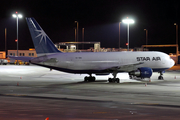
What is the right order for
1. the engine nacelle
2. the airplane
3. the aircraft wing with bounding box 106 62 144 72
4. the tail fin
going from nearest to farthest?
the engine nacelle < the airplane < the aircraft wing with bounding box 106 62 144 72 < the tail fin

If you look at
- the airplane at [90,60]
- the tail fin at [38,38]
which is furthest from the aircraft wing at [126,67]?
the tail fin at [38,38]

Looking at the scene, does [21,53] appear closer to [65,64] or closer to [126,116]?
[65,64]

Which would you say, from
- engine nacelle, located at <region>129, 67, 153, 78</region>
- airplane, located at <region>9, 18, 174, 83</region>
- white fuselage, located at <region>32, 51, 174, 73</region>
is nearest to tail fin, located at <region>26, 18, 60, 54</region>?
airplane, located at <region>9, 18, 174, 83</region>

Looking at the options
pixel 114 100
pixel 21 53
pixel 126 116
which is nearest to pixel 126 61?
pixel 114 100

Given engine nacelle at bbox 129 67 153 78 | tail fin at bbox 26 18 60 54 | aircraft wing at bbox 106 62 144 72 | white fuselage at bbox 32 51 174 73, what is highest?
tail fin at bbox 26 18 60 54

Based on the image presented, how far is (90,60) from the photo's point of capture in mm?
38656

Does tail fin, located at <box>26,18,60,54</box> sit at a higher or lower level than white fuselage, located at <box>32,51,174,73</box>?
higher

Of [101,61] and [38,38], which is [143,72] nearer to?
[101,61]

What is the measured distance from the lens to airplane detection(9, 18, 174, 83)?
3728 cm

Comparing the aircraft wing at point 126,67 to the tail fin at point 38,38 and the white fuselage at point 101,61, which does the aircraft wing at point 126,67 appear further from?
the tail fin at point 38,38

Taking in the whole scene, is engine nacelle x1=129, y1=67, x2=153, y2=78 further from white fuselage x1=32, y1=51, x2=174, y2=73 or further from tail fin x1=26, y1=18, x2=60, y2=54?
tail fin x1=26, y1=18, x2=60, y2=54

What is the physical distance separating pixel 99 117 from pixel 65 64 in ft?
75.7

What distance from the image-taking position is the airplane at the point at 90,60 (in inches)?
1468

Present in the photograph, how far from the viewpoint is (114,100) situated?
2133cm
